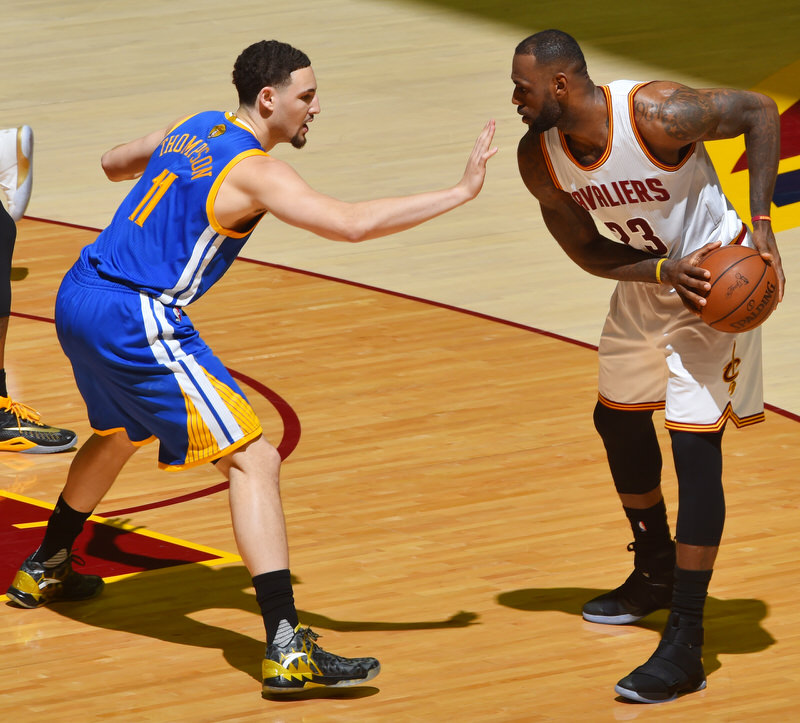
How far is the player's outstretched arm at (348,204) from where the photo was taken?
447 cm

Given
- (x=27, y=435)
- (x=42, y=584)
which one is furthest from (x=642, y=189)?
(x=27, y=435)

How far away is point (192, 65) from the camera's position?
13.2m

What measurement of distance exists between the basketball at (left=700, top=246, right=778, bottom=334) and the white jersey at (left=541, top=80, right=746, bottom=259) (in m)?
0.17

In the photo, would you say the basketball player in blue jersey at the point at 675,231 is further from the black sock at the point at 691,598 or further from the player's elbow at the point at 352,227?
the player's elbow at the point at 352,227

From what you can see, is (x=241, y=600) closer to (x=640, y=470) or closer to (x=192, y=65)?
(x=640, y=470)

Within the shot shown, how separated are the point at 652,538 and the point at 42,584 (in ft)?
6.22

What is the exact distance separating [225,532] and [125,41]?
8912 mm

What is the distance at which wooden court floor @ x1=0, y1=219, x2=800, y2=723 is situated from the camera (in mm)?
4711

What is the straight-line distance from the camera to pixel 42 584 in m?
5.32

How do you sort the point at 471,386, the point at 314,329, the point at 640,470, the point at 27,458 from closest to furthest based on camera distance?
the point at 640,470
the point at 27,458
the point at 471,386
the point at 314,329

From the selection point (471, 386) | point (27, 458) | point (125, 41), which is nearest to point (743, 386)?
point (471, 386)

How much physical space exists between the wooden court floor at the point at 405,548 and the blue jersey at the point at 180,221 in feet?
3.57

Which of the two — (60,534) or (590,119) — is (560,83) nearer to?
(590,119)

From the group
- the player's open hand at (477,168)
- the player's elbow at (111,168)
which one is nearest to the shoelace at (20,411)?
the player's elbow at (111,168)
